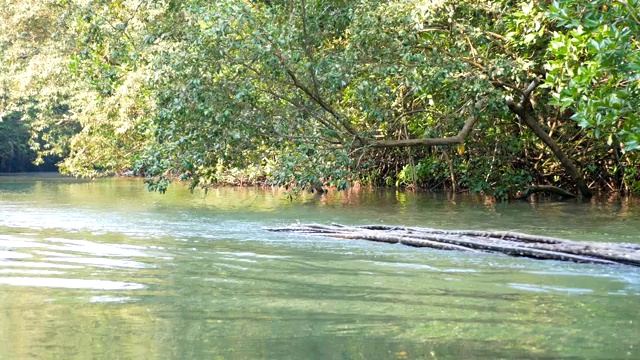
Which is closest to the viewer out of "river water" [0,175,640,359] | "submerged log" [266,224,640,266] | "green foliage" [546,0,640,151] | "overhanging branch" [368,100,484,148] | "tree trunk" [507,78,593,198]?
"river water" [0,175,640,359]

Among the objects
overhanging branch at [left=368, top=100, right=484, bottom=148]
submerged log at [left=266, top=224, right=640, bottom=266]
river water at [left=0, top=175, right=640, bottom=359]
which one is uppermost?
overhanging branch at [left=368, top=100, right=484, bottom=148]

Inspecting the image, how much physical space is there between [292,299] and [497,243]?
3071mm

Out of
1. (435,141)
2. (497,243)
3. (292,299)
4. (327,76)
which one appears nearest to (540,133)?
(435,141)

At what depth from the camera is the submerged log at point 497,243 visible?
7492 millimetres

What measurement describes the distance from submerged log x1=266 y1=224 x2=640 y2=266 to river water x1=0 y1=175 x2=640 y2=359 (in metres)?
0.12

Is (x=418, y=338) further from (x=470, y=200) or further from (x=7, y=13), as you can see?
(x=7, y=13)

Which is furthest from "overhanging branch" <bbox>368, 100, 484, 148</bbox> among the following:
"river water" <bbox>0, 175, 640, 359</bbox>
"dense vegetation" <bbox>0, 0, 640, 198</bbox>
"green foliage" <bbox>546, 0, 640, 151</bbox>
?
"green foliage" <bbox>546, 0, 640, 151</bbox>

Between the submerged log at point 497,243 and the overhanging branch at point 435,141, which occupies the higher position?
the overhanging branch at point 435,141

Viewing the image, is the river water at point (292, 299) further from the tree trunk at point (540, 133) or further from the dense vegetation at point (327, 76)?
the tree trunk at point (540, 133)

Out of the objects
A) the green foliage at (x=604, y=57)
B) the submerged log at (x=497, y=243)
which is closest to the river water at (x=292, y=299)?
the submerged log at (x=497, y=243)

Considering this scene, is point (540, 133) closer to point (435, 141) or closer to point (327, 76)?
point (435, 141)

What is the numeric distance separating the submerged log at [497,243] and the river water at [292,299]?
12 cm

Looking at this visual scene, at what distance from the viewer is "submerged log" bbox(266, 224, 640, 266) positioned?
7.49 m

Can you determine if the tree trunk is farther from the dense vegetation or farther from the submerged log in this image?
the submerged log
